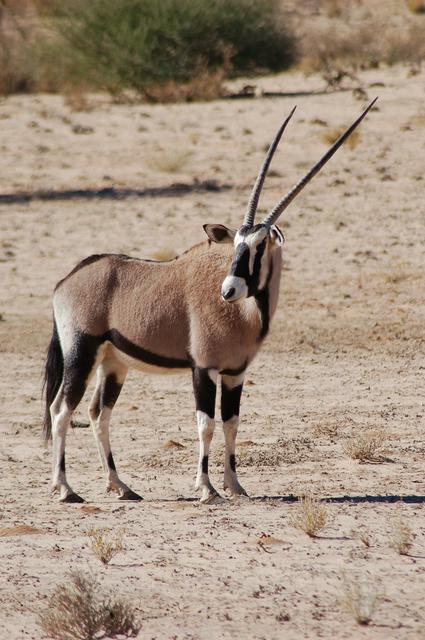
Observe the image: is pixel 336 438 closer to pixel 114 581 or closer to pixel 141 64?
pixel 114 581

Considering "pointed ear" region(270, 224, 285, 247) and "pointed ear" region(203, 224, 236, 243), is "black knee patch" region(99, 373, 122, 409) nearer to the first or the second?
"pointed ear" region(203, 224, 236, 243)

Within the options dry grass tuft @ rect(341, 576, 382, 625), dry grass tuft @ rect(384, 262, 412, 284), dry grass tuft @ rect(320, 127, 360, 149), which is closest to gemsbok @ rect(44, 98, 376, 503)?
dry grass tuft @ rect(341, 576, 382, 625)

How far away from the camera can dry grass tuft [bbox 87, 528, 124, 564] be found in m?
6.76

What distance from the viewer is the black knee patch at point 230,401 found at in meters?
8.15

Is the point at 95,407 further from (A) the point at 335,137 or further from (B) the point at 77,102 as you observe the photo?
(B) the point at 77,102

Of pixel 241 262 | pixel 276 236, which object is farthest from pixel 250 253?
pixel 276 236

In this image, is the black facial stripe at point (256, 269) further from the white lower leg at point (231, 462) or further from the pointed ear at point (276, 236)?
the white lower leg at point (231, 462)

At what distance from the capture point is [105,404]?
8.58m

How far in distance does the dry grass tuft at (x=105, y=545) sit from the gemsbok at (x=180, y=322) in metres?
0.99

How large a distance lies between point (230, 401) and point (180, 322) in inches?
20.9

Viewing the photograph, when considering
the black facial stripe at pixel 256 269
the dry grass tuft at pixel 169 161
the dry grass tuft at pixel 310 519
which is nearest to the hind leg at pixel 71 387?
the black facial stripe at pixel 256 269

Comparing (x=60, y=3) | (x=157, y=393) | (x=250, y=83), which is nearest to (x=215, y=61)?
(x=250, y=83)

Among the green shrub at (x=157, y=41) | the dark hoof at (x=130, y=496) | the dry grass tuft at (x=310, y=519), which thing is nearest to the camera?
the dry grass tuft at (x=310, y=519)

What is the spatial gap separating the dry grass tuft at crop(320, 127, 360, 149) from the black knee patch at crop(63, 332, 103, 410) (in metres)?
13.1
